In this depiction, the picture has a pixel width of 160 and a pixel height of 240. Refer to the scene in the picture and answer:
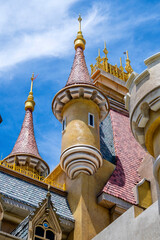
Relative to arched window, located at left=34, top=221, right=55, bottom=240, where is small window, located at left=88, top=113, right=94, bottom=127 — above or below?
above

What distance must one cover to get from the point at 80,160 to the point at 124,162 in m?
3.31

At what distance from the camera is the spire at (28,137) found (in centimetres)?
2606

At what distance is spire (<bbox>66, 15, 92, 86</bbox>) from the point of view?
20703 millimetres

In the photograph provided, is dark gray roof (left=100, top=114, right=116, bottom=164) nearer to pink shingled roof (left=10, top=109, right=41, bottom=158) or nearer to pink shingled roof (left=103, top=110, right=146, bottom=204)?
pink shingled roof (left=103, top=110, right=146, bottom=204)

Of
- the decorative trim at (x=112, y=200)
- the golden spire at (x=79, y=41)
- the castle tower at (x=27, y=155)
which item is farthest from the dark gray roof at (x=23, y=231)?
the golden spire at (x=79, y=41)

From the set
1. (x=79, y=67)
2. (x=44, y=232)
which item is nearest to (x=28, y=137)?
(x=79, y=67)

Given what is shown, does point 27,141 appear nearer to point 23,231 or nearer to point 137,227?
point 23,231

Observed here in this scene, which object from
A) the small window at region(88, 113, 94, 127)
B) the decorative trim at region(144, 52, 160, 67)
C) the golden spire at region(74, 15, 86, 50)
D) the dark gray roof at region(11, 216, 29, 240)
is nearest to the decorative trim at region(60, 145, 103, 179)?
the small window at region(88, 113, 94, 127)

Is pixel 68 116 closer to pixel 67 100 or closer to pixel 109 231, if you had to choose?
pixel 67 100

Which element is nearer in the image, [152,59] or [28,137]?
[152,59]

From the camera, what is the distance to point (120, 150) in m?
21.3

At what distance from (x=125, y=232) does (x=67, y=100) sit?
10.9 metres

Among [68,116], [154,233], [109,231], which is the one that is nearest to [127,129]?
[68,116]

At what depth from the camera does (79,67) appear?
72.9ft
